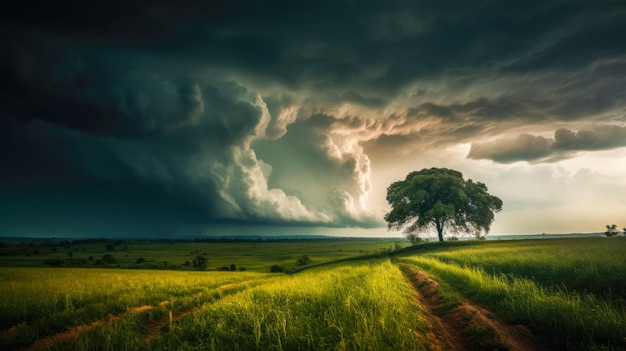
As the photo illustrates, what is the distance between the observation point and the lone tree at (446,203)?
2110 inches

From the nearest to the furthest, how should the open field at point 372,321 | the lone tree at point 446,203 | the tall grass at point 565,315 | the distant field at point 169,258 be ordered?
the open field at point 372,321 → the tall grass at point 565,315 → the lone tree at point 446,203 → the distant field at point 169,258

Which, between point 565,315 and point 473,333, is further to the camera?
point 473,333

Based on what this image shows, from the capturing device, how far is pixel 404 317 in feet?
25.1

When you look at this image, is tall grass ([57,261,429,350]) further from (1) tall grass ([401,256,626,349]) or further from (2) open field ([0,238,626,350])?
(1) tall grass ([401,256,626,349])

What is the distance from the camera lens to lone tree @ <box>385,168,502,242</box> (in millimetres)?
53594

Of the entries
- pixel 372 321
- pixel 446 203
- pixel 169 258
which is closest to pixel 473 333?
pixel 372 321

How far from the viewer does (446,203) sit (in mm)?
54250

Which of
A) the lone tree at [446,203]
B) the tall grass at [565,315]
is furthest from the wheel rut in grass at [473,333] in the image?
the lone tree at [446,203]

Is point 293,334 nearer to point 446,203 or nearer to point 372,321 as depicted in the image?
point 372,321

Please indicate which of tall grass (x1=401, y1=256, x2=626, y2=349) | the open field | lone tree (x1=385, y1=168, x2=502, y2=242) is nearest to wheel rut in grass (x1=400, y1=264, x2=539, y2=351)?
Answer: the open field

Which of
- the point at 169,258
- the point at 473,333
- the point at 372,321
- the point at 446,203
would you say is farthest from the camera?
the point at 169,258

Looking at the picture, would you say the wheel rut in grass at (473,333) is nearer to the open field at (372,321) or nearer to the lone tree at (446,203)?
the open field at (372,321)

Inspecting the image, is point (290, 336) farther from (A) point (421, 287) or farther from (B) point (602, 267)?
(B) point (602, 267)

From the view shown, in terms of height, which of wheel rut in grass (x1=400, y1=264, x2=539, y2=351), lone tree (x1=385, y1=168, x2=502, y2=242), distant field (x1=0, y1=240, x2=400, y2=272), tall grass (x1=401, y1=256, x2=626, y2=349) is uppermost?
lone tree (x1=385, y1=168, x2=502, y2=242)
